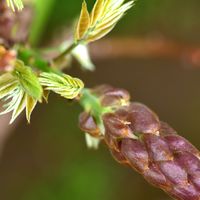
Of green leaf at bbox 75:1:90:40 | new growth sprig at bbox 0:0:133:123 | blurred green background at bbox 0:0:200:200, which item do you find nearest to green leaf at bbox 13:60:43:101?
new growth sprig at bbox 0:0:133:123

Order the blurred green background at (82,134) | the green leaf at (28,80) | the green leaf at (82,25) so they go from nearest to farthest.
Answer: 1. the green leaf at (28,80)
2. the green leaf at (82,25)
3. the blurred green background at (82,134)

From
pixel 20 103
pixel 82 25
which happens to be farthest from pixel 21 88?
Answer: pixel 82 25

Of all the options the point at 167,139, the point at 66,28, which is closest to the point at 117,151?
the point at 167,139

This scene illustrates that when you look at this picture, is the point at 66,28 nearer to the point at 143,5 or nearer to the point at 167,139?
the point at 143,5

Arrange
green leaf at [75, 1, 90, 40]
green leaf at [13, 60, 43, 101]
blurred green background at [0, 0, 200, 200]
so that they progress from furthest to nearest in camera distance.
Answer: blurred green background at [0, 0, 200, 200] < green leaf at [75, 1, 90, 40] < green leaf at [13, 60, 43, 101]

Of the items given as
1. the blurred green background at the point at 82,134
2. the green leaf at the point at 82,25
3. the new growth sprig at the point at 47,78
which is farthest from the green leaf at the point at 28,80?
the blurred green background at the point at 82,134

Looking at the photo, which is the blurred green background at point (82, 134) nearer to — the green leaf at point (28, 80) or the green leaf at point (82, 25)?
the green leaf at point (82, 25)

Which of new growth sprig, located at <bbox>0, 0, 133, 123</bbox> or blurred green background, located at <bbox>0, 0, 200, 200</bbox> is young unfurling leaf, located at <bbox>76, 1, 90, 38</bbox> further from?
blurred green background, located at <bbox>0, 0, 200, 200</bbox>
